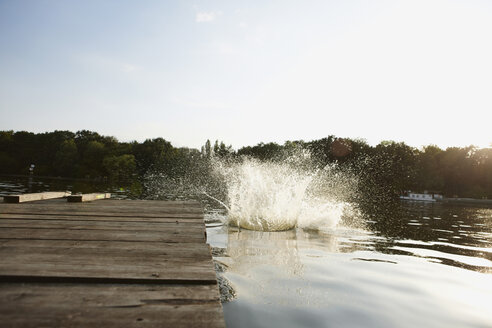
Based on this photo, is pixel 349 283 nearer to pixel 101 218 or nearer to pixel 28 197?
pixel 101 218

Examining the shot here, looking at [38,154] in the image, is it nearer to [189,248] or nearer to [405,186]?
[405,186]

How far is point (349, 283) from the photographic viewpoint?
4566 mm

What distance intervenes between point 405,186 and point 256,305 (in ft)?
252

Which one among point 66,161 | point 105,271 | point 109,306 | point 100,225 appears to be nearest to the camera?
point 109,306

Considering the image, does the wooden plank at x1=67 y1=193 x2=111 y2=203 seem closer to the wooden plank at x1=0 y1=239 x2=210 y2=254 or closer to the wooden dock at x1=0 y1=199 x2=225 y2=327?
the wooden dock at x1=0 y1=199 x2=225 y2=327

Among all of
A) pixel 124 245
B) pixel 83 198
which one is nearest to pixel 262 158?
pixel 83 198

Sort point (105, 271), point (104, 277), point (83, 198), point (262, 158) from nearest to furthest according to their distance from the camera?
point (104, 277)
point (105, 271)
point (83, 198)
point (262, 158)

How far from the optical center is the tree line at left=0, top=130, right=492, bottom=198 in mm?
69812

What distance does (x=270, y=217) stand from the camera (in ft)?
34.9

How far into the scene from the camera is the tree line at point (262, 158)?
229 feet

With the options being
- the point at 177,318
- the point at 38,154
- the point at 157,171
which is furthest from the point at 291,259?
the point at 38,154

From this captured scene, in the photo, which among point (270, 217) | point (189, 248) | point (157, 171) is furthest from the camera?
point (157, 171)

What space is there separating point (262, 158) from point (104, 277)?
2968 inches

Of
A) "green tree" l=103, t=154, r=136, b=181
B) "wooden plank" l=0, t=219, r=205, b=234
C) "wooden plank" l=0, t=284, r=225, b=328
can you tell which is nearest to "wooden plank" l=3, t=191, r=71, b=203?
"wooden plank" l=0, t=219, r=205, b=234
